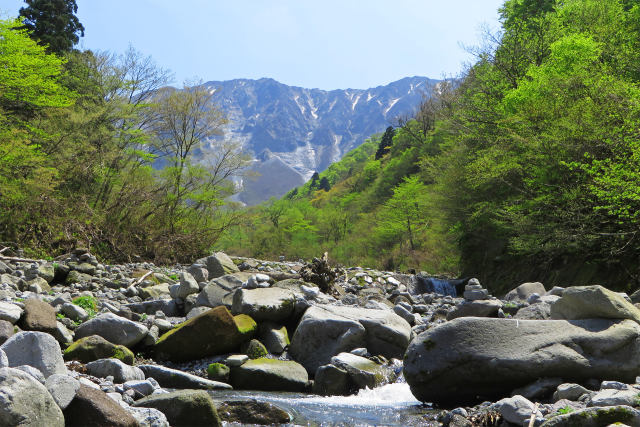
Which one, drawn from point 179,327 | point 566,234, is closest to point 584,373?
point 179,327

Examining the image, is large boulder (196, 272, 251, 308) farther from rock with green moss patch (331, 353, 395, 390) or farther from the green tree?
the green tree

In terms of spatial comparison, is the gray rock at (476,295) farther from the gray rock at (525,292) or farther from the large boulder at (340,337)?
the large boulder at (340,337)

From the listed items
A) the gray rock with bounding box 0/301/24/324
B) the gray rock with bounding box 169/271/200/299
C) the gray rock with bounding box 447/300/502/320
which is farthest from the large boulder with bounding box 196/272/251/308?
the gray rock with bounding box 447/300/502/320

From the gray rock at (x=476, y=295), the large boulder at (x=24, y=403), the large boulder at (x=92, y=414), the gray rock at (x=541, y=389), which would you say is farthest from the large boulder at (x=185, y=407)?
the gray rock at (x=476, y=295)

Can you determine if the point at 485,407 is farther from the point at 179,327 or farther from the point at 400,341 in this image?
the point at 179,327

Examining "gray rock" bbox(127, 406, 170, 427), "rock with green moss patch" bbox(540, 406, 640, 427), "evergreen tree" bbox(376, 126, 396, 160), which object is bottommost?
"gray rock" bbox(127, 406, 170, 427)

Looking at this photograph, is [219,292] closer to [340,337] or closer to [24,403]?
[340,337]

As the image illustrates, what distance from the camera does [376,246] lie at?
42.1 m

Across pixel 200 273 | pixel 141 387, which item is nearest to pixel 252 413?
pixel 141 387

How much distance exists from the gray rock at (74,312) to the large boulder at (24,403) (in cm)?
430

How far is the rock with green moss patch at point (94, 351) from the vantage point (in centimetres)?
618

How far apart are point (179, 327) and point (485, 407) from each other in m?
4.54

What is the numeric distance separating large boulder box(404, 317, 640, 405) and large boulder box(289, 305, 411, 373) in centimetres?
192

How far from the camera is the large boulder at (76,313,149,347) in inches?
277
